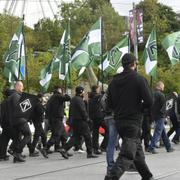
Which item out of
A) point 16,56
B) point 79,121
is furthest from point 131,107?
point 16,56

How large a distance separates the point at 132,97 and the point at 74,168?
11.6ft

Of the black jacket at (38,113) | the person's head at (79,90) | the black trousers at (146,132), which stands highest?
the person's head at (79,90)

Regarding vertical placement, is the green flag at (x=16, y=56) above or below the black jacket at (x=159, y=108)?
above

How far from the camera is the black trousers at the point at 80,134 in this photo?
502 inches

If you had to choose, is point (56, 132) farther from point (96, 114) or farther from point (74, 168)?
point (74, 168)

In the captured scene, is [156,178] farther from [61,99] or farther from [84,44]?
[84,44]

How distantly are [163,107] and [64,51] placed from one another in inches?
162

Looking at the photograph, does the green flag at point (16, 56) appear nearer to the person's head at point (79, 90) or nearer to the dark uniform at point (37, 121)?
the dark uniform at point (37, 121)

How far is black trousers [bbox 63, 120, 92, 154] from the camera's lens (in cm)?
1274

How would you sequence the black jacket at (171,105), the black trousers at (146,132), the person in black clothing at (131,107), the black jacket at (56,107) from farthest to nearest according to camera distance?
1. the black jacket at (171,105)
2. the black trousers at (146,132)
3. the black jacket at (56,107)
4. the person in black clothing at (131,107)

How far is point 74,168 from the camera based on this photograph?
10969 millimetres

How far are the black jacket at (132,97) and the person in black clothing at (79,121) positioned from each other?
191 inches

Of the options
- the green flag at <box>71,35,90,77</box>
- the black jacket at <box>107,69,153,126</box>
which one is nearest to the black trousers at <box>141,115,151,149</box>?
the green flag at <box>71,35,90,77</box>

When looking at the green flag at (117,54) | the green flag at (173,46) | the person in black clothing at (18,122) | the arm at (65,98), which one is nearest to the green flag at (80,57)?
the green flag at (117,54)
